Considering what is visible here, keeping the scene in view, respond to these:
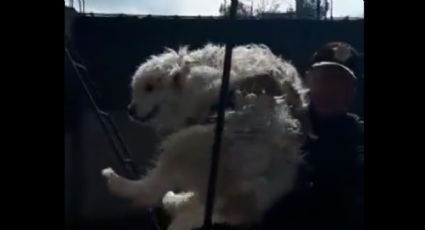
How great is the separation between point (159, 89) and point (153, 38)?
25 centimetres

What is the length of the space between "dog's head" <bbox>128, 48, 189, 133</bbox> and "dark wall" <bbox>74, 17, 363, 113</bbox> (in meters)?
0.06

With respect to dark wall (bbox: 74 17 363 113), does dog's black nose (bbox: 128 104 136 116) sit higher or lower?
lower

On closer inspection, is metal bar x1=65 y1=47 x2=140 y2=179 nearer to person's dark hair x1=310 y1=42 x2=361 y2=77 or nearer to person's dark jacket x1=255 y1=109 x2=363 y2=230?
person's dark jacket x1=255 y1=109 x2=363 y2=230

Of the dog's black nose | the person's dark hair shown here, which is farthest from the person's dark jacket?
the dog's black nose

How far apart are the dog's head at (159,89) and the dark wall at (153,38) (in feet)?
0.21

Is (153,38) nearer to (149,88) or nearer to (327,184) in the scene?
(149,88)

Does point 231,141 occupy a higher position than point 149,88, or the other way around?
point 149,88

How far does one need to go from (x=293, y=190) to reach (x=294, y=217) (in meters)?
0.06

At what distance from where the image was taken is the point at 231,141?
58.0 inches

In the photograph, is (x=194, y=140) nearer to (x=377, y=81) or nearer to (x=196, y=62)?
(x=196, y=62)

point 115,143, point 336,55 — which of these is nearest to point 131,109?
point 115,143

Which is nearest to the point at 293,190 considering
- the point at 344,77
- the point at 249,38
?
the point at 249,38

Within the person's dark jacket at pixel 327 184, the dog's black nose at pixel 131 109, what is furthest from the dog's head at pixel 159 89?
the person's dark jacket at pixel 327 184

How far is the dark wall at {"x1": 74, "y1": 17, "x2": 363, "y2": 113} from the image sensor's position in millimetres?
1633
